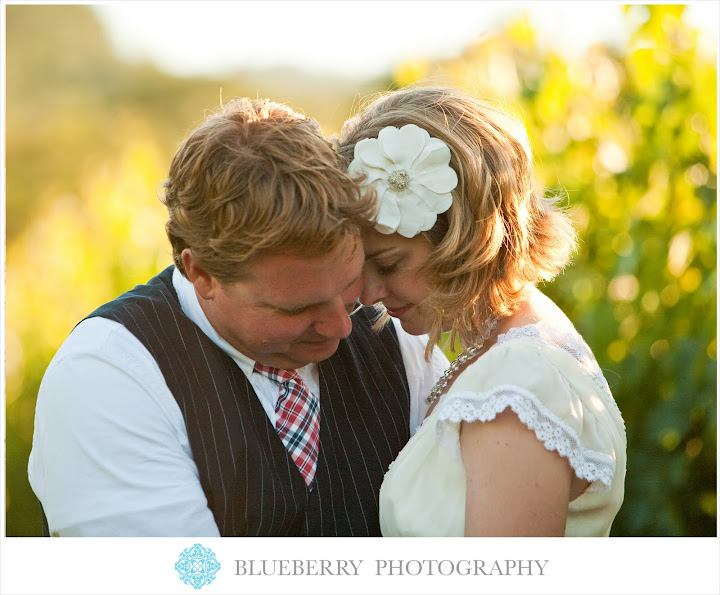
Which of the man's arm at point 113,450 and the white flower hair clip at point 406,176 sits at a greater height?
the white flower hair clip at point 406,176

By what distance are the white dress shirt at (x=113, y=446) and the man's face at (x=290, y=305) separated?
25 cm

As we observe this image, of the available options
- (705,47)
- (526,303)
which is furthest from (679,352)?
(526,303)

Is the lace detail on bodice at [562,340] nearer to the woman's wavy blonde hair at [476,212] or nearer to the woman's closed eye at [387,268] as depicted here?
the woman's wavy blonde hair at [476,212]

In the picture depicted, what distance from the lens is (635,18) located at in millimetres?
3633

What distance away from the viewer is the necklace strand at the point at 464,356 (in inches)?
87.9

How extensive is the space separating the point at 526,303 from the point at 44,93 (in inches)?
295

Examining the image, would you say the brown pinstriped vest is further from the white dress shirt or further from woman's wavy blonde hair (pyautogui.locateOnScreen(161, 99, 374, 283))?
woman's wavy blonde hair (pyautogui.locateOnScreen(161, 99, 374, 283))

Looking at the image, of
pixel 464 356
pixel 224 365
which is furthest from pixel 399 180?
pixel 224 365

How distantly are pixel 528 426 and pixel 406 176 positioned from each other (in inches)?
30.3

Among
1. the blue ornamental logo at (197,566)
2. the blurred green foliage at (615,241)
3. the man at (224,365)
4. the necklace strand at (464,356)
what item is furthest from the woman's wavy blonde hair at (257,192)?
the blurred green foliage at (615,241)

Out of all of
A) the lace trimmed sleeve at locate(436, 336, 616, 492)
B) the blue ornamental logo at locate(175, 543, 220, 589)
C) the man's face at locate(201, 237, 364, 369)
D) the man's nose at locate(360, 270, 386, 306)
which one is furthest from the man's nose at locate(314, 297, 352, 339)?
the blue ornamental logo at locate(175, 543, 220, 589)

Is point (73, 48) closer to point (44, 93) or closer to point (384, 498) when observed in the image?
point (44, 93)

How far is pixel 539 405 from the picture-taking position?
1822mm

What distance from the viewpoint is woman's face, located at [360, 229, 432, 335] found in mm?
2170
